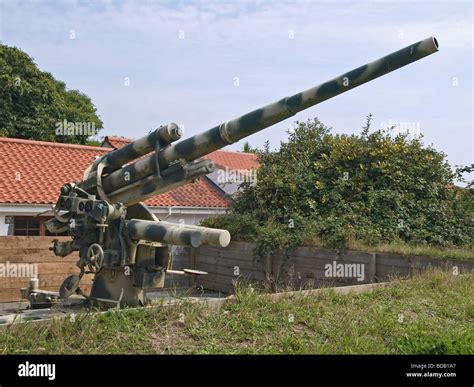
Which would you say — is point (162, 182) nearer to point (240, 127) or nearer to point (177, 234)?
point (177, 234)

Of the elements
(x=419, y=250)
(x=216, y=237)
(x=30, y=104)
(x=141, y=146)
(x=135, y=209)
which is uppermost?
(x=30, y=104)

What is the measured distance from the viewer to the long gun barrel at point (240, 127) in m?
6.51

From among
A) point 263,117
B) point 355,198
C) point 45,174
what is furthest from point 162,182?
point 45,174

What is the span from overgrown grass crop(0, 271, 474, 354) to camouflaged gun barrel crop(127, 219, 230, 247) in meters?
0.72

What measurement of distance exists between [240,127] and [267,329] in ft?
7.86

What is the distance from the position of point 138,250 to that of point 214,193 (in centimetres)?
1463

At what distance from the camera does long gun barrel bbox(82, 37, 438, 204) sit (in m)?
6.51

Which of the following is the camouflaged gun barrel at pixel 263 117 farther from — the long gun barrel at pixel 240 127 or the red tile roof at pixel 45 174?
the red tile roof at pixel 45 174

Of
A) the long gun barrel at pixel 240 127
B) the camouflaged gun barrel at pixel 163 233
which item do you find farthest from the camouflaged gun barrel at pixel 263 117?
the camouflaged gun barrel at pixel 163 233

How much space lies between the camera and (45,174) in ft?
59.5

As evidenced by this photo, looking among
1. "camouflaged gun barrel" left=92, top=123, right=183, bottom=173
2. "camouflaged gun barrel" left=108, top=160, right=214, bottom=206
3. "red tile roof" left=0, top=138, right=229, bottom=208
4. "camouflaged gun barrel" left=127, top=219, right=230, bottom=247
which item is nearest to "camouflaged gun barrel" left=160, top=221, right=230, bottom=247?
"camouflaged gun barrel" left=127, top=219, right=230, bottom=247

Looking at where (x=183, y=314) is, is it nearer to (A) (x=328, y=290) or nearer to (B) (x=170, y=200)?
(A) (x=328, y=290)

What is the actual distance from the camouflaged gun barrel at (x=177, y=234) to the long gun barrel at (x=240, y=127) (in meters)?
0.51
